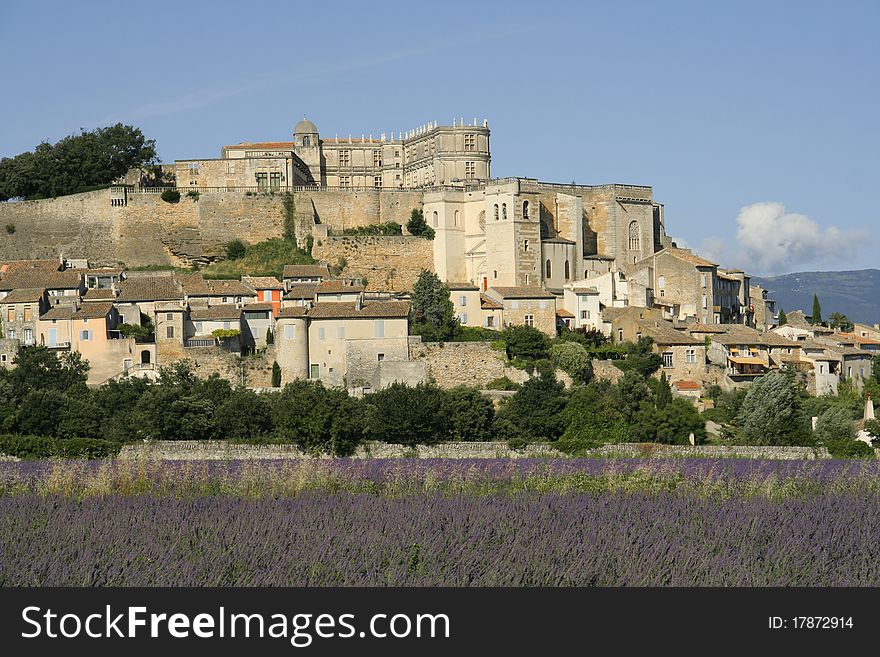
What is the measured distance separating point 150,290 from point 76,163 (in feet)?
53.1

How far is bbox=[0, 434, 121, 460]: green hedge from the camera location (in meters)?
31.6

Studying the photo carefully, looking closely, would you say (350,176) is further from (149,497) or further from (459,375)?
(149,497)

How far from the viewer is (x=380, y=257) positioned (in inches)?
2176

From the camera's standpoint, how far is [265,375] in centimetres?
4266

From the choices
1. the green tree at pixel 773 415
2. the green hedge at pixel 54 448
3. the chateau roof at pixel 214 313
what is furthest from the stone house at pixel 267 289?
the green tree at pixel 773 415

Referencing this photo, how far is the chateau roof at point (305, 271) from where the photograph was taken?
49.7 meters

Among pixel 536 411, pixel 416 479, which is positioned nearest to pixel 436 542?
pixel 416 479

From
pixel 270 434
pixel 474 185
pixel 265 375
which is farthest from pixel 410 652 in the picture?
pixel 474 185

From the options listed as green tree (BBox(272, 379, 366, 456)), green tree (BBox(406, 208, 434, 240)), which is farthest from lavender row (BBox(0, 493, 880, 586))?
green tree (BBox(406, 208, 434, 240))

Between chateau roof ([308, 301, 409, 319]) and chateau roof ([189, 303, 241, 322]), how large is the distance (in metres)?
2.86

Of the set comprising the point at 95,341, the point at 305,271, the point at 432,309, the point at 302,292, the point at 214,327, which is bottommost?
the point at 95,341

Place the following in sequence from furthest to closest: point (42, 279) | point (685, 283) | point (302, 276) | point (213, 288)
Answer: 1. point (685, 283)
2. point (302, 276)
3. point (42, 279)
4. point (213, 288)

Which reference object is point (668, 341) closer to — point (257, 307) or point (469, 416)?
point (469, 416)

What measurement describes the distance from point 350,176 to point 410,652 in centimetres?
5802
